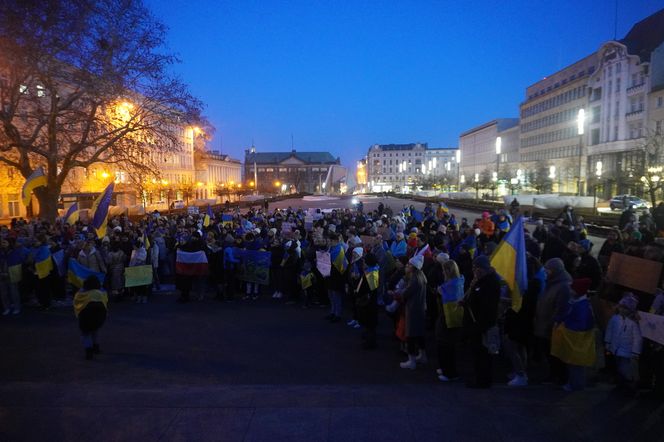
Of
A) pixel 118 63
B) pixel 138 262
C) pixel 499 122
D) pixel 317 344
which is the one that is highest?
pixel 499 122

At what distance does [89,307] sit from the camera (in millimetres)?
7566

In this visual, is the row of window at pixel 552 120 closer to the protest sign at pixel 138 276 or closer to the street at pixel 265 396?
the protest sign at pixel 138 276

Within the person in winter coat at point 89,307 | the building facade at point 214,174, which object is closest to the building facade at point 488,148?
the building facade at point 214,174

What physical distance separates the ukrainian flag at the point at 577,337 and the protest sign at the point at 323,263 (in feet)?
16.8

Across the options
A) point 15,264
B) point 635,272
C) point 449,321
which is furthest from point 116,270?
point 635,272

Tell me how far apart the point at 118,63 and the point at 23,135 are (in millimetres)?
6667

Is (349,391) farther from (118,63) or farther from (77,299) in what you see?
(118,63)

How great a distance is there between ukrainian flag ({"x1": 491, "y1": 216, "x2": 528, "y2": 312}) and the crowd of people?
0.08 metres

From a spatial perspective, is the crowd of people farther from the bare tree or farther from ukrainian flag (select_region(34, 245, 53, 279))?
the bare tree

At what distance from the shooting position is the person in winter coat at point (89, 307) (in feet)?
24.7

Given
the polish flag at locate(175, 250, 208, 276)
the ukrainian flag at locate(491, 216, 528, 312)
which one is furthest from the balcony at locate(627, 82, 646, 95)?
the ukrainian flag at locate(491, 216, 528, 312)

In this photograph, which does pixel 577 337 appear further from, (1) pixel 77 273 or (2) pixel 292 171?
(2) pixel 292 171

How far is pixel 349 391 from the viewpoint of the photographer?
620 cm

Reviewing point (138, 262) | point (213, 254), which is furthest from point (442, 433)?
point (138, 262)
